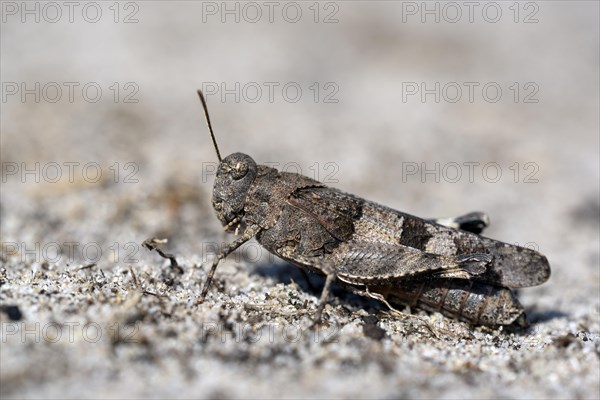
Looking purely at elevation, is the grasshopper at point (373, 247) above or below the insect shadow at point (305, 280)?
above

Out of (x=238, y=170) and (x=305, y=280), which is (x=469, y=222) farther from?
(x=238, y=170)

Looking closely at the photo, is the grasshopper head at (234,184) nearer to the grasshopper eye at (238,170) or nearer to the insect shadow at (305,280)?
the grasshopper eye at (238,170)

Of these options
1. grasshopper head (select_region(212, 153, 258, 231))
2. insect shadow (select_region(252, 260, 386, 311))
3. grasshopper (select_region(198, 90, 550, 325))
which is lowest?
insect shadow (select_region(252, 260, 386, 311))

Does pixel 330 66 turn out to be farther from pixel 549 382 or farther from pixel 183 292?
pixel 549 382

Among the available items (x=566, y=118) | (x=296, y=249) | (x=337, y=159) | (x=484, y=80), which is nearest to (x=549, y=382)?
(x=296, y=249)

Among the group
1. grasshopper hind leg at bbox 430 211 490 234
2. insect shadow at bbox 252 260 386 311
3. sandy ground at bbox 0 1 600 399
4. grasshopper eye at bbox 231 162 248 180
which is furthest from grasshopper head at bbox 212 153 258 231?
grasshopper hind leg at bbox 430 211 490 234

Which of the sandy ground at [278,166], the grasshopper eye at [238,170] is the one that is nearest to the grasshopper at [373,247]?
the grasshopper eye at [238,170]

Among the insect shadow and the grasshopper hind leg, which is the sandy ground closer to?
the insect shadow
